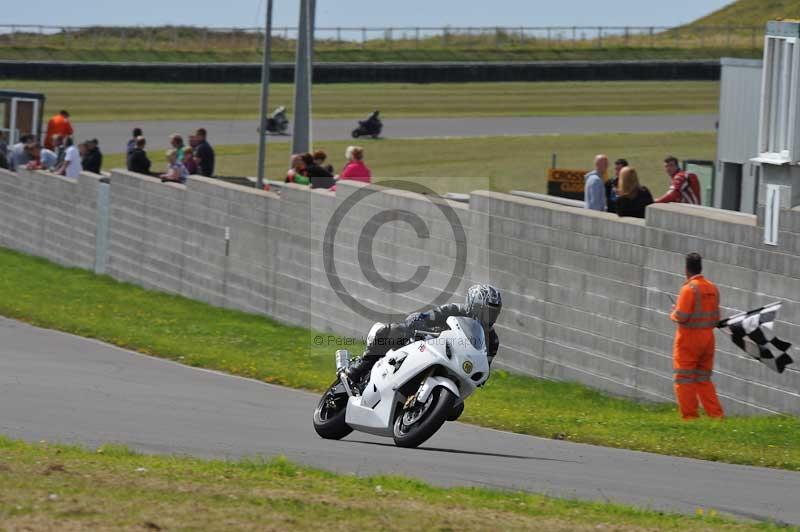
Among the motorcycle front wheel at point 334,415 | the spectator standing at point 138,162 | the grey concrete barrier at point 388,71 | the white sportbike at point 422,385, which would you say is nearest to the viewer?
the white sportbike at point 422,385

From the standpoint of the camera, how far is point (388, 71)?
216 ft

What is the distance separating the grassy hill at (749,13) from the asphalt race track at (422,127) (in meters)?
63.5

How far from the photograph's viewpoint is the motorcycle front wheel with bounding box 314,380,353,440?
42.5 ft

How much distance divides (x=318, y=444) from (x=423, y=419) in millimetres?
1074

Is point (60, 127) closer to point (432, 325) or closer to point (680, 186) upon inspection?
point (680, 186)

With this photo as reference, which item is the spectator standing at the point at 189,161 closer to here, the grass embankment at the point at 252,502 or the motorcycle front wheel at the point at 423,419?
the motorcycle front wheel at the point at 423,419

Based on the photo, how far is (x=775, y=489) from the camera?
10.9 metres

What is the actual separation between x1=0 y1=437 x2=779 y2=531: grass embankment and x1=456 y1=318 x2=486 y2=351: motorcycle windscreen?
213cm

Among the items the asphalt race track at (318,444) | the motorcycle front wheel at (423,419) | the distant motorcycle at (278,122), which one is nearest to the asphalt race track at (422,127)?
the distant motorcycle at (278,122)

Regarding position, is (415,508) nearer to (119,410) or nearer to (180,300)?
(119,410)

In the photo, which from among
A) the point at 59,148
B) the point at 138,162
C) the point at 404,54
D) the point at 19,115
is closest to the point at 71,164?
the point at 59,148

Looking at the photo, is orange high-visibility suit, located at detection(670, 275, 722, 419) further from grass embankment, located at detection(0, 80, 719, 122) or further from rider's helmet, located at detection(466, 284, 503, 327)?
grass embankment, located at detection(0, 80, 719, 122)

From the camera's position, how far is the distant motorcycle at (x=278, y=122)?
173ft

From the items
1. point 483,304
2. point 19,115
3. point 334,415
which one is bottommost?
point 334,415
